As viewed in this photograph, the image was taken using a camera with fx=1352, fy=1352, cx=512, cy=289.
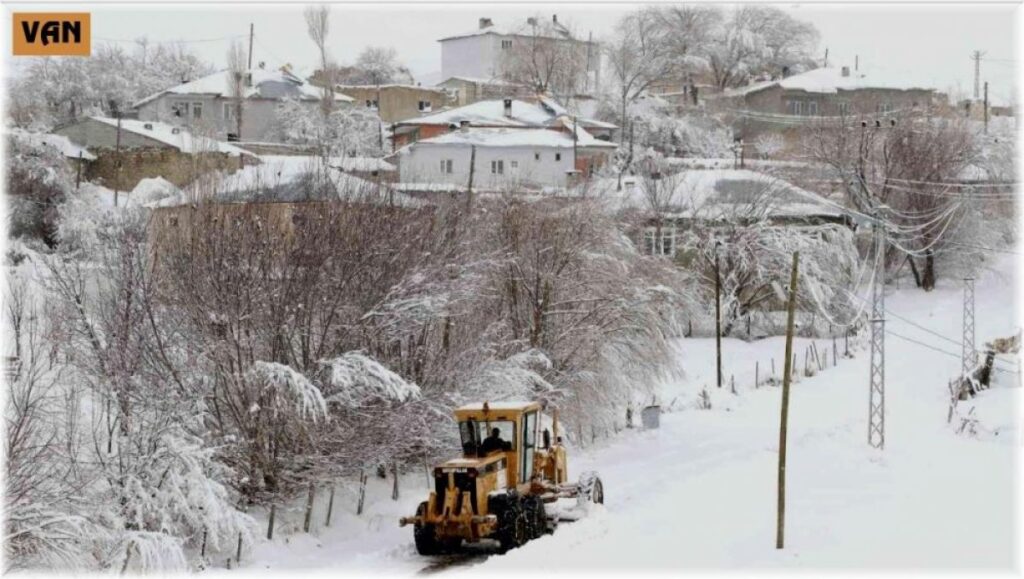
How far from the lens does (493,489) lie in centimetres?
2209

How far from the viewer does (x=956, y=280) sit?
6291 centimetres

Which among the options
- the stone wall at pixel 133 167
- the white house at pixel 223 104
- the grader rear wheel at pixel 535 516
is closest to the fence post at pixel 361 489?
the grader rear wheel at pixel 535 516

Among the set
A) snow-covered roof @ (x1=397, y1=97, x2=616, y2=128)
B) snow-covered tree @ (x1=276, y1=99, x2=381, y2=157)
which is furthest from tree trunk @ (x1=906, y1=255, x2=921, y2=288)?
snow-covered tree @ (x1=276, y1=99, x2=381, y2=157)

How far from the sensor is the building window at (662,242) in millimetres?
55009

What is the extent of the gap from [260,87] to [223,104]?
9.71 feet

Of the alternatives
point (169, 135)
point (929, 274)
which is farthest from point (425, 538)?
point (169, 135)

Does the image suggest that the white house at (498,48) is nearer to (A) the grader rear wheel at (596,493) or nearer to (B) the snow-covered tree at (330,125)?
(B) the snow-covered tree at (330,125)

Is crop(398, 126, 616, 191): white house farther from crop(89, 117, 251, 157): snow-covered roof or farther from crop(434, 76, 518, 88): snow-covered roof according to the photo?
crop(434, 76, 518, 88): snow-covered roof

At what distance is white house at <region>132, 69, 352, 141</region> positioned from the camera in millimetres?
83688

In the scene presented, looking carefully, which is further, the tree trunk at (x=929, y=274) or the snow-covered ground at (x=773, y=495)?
the tree trunk at (x=929, y=274)

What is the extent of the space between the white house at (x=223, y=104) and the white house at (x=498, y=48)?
68.7ft

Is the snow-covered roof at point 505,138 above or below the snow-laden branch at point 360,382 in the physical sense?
above

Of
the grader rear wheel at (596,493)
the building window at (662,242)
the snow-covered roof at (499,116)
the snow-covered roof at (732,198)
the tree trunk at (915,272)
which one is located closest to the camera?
the grader rear wheel at (596,493)

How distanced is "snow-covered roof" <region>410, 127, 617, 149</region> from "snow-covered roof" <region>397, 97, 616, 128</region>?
2.31m
